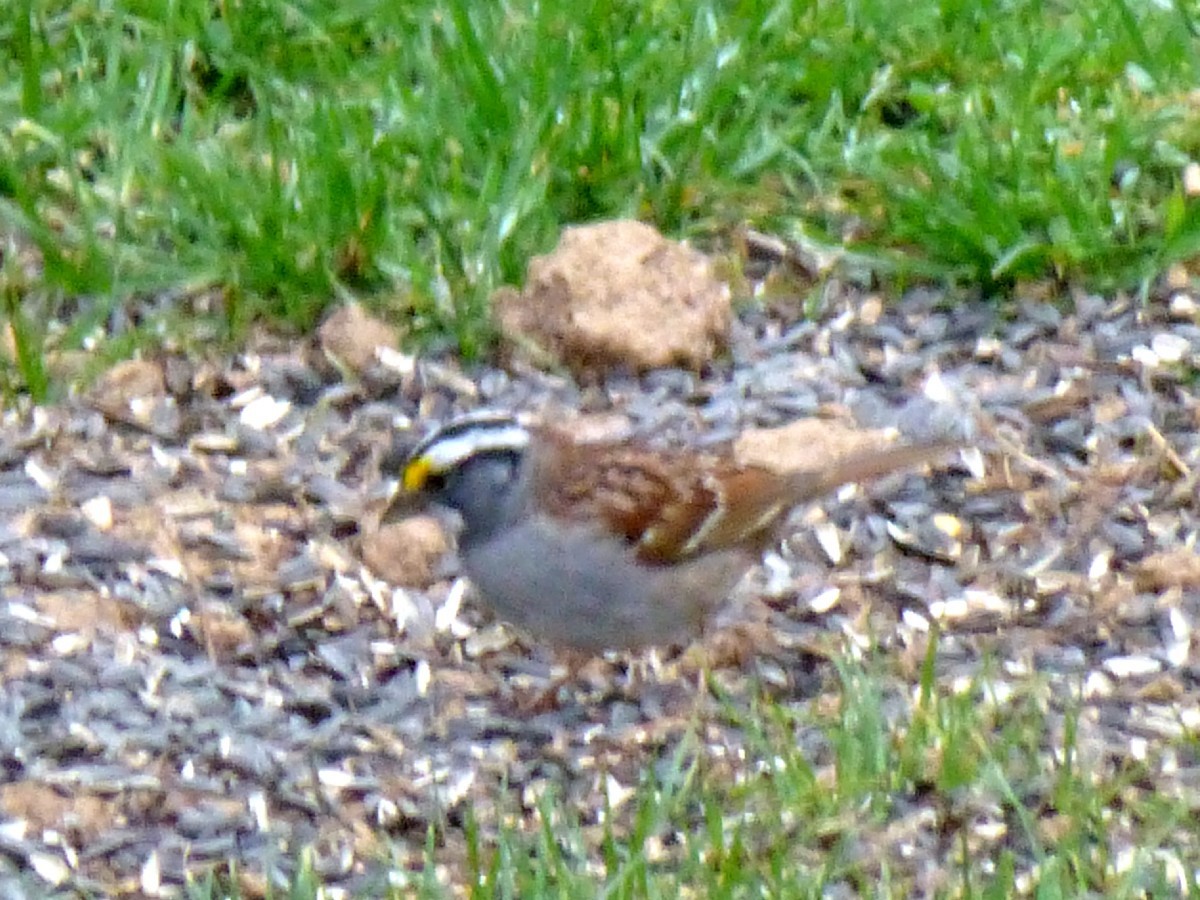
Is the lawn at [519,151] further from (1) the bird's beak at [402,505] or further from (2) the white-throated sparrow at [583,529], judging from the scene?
(1) the bird's beak at [402,505]

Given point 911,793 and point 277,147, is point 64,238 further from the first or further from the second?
point 911,793

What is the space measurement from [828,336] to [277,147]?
4.19 ft

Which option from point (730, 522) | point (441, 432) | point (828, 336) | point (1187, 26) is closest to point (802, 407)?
point (828, 336)

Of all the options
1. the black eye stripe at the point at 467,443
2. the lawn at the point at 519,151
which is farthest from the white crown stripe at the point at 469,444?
the lawn at the point at 519,151

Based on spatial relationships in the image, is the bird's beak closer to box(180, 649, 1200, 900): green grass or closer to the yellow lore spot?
the yellow lore spot

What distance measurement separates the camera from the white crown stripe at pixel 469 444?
14.7 feet

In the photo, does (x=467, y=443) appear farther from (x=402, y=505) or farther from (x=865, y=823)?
(x=865, y=823)

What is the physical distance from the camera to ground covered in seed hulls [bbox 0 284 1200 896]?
13.0ft

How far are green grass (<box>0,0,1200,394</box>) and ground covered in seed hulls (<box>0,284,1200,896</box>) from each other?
0.18 metres

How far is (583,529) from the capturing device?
4.48 meters

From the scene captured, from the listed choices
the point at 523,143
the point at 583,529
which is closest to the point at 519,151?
the point at 523,143

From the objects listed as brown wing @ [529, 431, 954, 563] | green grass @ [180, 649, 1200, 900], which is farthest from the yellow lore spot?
green grass @ [180, 649, 1200, 900]

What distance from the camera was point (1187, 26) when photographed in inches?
229

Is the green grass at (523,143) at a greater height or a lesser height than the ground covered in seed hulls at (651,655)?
greater
